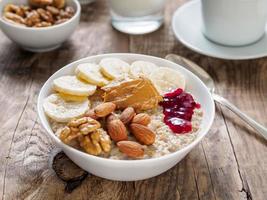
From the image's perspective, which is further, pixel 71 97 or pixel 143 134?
pixel 71 97

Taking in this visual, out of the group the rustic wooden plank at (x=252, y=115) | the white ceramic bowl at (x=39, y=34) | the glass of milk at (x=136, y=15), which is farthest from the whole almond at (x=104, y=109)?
the glass of milk at (x=136, y=15)

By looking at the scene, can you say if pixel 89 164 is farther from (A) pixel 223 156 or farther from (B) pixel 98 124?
(A) pixel 223 156

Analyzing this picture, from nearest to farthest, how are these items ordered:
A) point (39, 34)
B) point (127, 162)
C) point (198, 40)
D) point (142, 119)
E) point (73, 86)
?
point (127, 162), point (142, 119), point (73, 86), point (39, 34), point (198, 40)

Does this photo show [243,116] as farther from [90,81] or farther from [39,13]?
[39,13]

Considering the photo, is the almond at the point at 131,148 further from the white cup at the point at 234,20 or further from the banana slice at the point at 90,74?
the white cup at the point at 234,20

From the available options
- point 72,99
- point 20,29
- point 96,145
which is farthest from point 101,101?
point 20,29

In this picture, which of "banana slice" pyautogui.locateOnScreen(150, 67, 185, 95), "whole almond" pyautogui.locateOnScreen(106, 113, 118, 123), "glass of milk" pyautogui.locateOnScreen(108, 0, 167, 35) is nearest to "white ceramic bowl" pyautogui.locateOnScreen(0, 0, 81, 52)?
"glass of milk" pyautogui.locateOnScreen(108, 0, 167, 35)

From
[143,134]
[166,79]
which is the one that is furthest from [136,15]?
[143,134]
